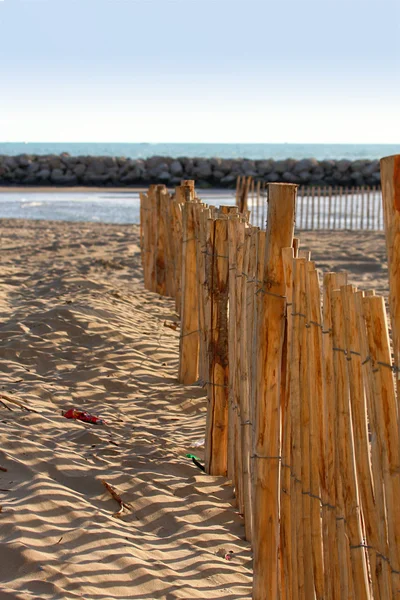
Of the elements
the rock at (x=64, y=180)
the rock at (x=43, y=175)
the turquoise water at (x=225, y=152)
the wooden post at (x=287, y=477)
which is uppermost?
the turquoise water at (x=225, y=152)

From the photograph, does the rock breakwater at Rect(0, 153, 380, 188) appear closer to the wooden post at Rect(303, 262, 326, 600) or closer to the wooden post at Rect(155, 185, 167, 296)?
the wooden post at Rect(155, 185, 167, 296)

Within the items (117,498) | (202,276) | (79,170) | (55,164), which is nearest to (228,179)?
(79,170)

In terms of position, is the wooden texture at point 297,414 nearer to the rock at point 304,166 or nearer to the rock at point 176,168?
the rock at point 176,168

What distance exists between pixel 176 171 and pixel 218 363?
2830 centimetres

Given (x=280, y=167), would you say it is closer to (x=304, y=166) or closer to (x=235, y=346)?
(x=304, y=166)

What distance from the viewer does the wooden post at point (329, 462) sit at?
209cm

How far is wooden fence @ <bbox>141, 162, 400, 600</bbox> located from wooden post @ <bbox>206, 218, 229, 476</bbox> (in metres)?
0.34

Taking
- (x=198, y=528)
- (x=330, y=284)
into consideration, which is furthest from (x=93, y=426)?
(x=330, y=284)

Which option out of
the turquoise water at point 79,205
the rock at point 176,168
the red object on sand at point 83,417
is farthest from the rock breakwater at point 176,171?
the red object on sand at point 83,417

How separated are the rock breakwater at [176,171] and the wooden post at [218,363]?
88.5ft

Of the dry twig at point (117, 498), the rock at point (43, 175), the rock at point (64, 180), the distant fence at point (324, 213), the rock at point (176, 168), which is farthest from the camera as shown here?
the rock at point (43, 175)

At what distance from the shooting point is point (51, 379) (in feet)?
16.0

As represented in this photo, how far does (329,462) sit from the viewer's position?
2.17 m

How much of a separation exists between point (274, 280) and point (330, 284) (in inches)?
16.3
